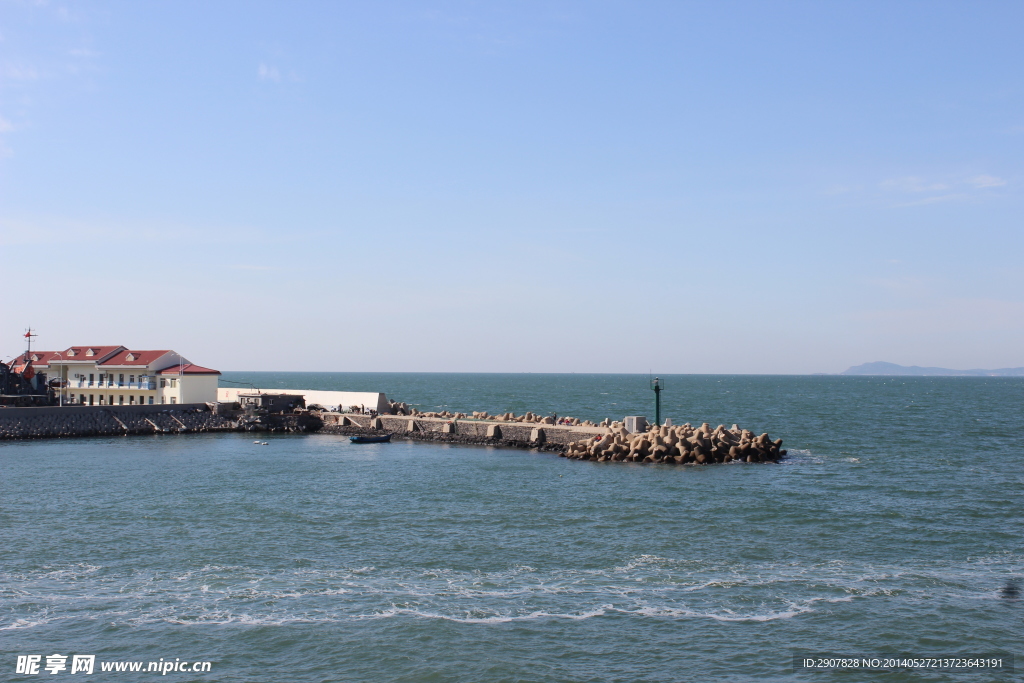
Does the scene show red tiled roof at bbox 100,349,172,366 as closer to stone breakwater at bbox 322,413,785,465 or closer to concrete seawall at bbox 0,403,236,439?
concrete seawall at bbox 0,403,236,439

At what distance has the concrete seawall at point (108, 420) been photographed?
67.9m

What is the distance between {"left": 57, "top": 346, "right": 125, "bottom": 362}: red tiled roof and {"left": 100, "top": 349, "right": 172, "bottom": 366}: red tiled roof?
0.94m

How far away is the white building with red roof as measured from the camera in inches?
3196

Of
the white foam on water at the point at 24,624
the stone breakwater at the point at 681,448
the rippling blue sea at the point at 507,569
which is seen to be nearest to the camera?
the rippling blue sea at the point at 507,569

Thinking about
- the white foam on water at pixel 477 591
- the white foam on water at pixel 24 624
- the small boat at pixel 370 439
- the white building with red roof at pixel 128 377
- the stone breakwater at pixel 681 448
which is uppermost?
the white building with red roof at pixel 128 377

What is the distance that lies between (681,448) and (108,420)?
2064 inches

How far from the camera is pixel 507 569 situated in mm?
25859

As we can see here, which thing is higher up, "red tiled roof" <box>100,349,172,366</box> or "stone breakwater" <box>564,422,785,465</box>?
"red tiled roof" <box>100,349,172,366</box>

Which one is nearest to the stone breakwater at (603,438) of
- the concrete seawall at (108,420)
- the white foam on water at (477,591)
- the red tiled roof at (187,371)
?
the concrete seawall at (108,420)

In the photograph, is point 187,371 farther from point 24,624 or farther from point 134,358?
point 24,624

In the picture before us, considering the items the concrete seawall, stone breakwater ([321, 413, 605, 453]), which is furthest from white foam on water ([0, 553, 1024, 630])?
the concrete seawall

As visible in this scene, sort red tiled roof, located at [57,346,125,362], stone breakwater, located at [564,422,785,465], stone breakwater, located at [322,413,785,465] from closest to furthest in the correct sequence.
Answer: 1. stone breakwater, located at [564,422,785,465]
2. stone breakwater, located at [322,413,785,465]
3. red tiled roof, located at [57,346,125,362]

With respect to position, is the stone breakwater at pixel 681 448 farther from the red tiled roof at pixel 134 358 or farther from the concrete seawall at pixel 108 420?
the red tiled roof at pixel 134 358

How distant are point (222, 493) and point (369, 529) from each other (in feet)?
40.5
